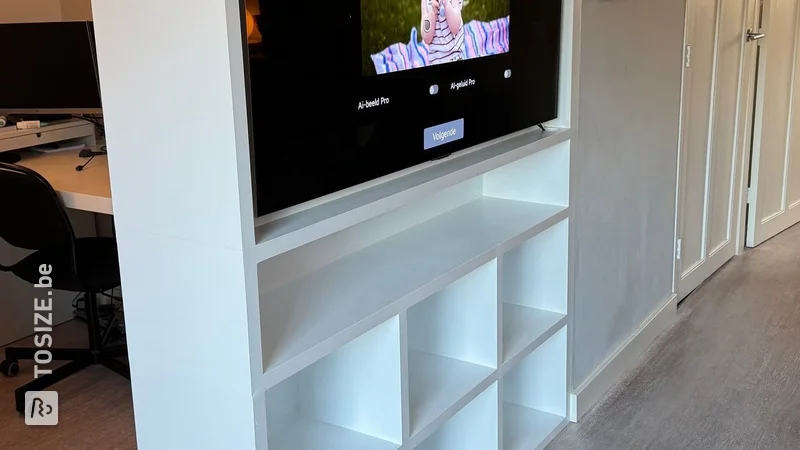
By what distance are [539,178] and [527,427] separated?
779mm

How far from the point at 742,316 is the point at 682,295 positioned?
0.90ft

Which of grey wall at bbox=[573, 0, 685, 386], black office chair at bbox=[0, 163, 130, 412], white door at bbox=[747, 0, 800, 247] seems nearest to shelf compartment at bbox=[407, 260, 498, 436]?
Answer: grey wall at bbox=[573, 0, 685, 386]

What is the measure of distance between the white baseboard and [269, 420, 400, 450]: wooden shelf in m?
→ 1.03

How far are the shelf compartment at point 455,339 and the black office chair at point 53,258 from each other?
1182 millimetres

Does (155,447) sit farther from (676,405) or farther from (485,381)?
(676,405)

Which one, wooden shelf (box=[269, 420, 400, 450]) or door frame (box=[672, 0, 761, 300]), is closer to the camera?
wooden shelf (box=[269, 420, 400, 450])

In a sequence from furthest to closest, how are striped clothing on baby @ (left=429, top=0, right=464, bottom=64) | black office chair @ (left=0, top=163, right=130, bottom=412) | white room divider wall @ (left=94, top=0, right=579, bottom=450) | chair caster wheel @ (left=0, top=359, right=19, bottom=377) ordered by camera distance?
chair caster wheel @ (left=0, top=359, right=19, bottom=377), black office chair @ (left=0, top=163, right=130, bottom=412), striped clothing on baby @ (left=429, top=0, right=464, bottom=64), white room divider wall @ (left=94, top=0, right=579, bottom=450)

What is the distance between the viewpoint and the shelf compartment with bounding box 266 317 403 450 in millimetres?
1874

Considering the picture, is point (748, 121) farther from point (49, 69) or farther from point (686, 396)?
point (49, 69)

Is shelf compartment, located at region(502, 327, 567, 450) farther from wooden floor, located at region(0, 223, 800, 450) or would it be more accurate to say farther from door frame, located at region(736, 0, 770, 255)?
door frame, located at region(736, 0, 770, 255)

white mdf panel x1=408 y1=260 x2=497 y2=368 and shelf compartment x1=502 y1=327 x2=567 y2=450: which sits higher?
white mdf panel x1=408 y1=260 x2=497 y2=368

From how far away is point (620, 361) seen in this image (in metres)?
3.04

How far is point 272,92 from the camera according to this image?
1.44 m

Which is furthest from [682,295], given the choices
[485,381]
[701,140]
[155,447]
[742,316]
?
[155,447]
